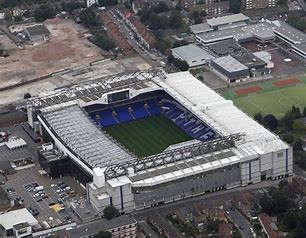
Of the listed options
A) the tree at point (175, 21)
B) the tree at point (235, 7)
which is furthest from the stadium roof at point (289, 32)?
the tree at point (175, 21)

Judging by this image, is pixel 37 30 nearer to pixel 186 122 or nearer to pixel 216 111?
pixel 186 122

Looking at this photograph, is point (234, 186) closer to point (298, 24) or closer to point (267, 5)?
point (298, 24)

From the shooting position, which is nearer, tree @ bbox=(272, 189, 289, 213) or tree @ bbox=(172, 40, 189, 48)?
tree @ bbox=(272, 189, 289, 213)

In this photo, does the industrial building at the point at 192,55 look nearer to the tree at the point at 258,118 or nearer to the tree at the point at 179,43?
the tree at the point at 179,43

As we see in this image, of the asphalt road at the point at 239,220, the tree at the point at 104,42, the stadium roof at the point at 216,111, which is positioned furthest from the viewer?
the tree at the point at 104,42

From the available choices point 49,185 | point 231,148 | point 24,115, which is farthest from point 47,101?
point 231,148

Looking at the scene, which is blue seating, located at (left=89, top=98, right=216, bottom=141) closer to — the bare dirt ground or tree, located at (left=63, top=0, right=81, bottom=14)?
the bare dirt ground

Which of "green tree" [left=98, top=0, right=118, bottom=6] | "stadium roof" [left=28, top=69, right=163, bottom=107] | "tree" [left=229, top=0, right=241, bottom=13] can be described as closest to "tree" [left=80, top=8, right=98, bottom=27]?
"green tree" [left=98, top=0, right=118, bottom=6]
